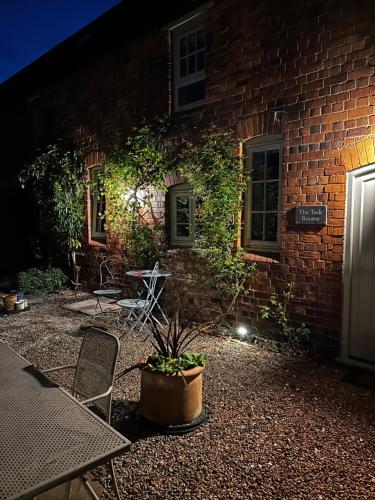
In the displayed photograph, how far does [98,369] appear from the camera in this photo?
91.1 inches

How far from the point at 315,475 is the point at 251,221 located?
11.6 feet

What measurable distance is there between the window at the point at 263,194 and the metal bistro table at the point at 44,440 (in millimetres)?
3869

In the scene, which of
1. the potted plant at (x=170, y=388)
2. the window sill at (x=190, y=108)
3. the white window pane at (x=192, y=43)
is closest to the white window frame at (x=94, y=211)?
the window sill at (x=190, y=108)

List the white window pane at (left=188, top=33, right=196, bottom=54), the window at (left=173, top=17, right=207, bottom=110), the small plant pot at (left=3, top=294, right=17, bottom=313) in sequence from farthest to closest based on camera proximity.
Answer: the small plant pot at (left=3, top=294, right=17, bottom=313), the white window pane at (left=188, top=33, right=196, bottom=54), the window at (left=173, top=17, right=207, bottom=110)

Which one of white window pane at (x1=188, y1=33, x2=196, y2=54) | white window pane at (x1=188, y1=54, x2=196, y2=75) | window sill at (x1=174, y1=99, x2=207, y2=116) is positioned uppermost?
white window pane at (x1=188, y1=33, x2=196, y2=54)

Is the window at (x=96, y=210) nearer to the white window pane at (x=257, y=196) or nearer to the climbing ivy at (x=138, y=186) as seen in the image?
the climbing ivy at (x=138, y=186)

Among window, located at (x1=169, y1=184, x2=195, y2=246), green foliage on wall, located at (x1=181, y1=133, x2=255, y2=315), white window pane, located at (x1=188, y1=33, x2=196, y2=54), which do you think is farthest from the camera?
window, located at (x1=169, y1=184, x2=195, y2=246)

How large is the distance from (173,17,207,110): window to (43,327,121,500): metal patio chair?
462 cm

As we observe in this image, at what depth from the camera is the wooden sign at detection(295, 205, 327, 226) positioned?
4.39 meters

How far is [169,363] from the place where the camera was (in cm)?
301

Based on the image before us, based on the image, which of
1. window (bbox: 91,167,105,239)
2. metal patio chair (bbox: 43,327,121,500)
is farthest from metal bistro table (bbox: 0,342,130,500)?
window (bbox: 91,167,105,239)

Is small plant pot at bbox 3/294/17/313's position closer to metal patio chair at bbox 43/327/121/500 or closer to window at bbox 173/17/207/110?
Result: window at bbox 173/17/207/110

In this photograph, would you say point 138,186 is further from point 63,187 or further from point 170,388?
point 170,388

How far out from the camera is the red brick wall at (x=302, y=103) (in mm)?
4113
